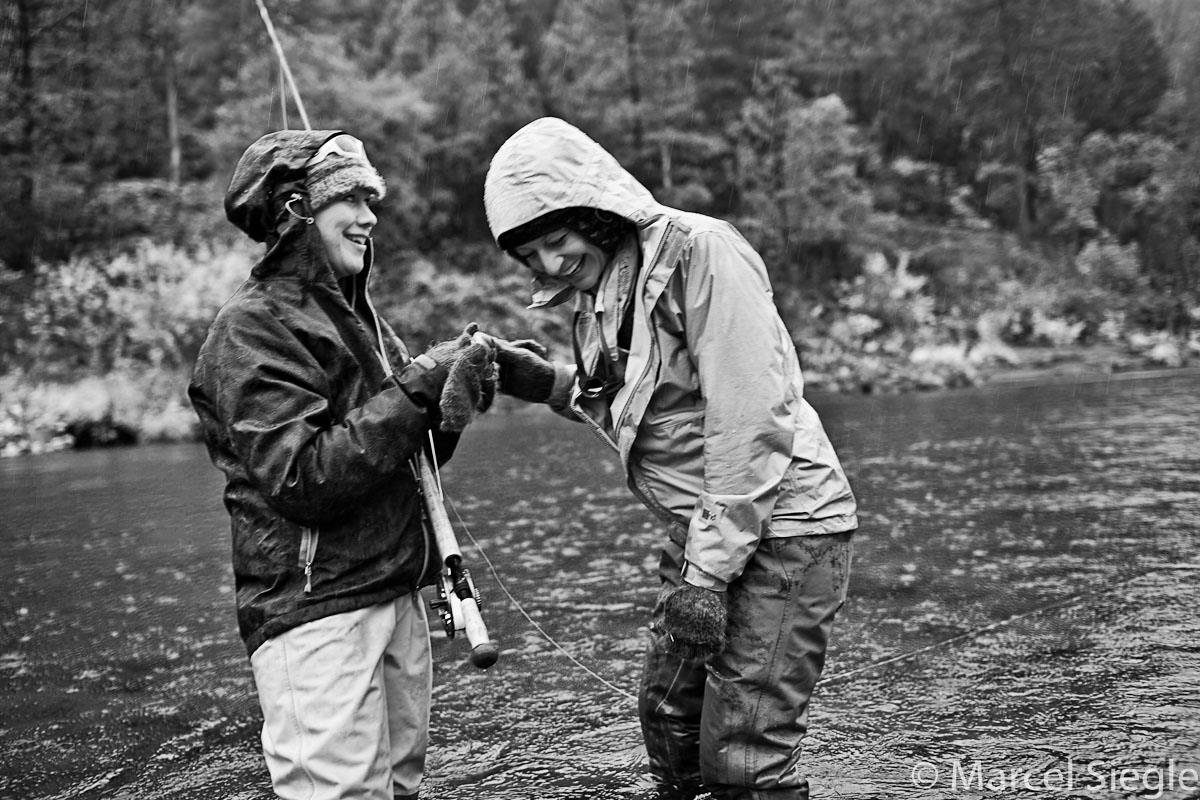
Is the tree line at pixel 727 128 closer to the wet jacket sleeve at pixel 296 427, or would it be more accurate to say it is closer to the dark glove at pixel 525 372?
the dark glove at pixel 525 372

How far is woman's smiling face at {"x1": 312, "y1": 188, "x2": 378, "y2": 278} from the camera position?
8.95ft

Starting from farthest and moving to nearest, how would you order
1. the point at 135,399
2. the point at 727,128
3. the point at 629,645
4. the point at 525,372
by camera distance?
the point at 727,128, the point at 135,399, the point at 629,645, the point at 525,372

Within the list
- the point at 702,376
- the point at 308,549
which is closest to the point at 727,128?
the point at 702,376

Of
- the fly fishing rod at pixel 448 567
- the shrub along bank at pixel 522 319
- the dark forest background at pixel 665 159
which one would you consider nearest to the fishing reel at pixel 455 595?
the fly fishing rod at pixel 448 567

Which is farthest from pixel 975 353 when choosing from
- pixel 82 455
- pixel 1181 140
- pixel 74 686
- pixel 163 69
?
pixel 163 69

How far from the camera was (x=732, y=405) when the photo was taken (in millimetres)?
2539

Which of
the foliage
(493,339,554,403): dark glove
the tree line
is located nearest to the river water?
(493,339,554,403): dark glove

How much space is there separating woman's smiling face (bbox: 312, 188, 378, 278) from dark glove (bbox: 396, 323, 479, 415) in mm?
374

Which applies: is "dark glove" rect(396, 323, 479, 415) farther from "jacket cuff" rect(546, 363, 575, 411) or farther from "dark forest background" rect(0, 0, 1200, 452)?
"dark forest background" rect(0, 0, 1200, 452)

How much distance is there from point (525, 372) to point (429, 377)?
64cm

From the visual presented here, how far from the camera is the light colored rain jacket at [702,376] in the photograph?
2543 mm

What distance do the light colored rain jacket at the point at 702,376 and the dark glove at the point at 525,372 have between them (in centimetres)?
47

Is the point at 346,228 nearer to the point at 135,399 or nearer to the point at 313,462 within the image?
the point at 313,462

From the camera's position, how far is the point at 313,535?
255 centimetres
